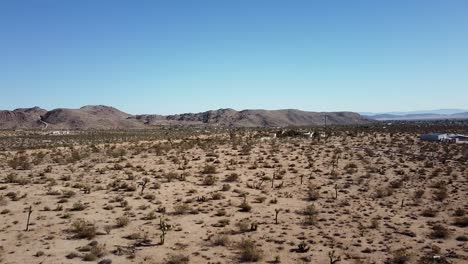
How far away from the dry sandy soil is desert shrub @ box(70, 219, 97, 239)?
40 mm

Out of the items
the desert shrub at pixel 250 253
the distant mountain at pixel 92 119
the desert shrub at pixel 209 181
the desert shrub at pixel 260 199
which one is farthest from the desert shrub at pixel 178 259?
the distant mountain at pixel 92 119

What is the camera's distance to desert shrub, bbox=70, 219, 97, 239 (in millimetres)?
14328

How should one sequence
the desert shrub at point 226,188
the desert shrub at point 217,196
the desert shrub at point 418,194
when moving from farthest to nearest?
1. the desert shrub at point 226,188
2. the desert shrub at point 418,194
3. the desert shrub at point 217,196

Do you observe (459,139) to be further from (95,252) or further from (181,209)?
(95,252)

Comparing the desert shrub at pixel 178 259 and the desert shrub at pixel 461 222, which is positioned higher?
the desert shrub at pixel 461 222

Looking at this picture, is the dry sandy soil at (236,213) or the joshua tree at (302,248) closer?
the dry sandy soil at (236,213)

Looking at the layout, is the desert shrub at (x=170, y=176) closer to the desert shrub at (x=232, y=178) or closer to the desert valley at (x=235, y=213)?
the desert valley at (x=235, y=213)

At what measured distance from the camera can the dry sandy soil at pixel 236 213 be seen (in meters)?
13.0

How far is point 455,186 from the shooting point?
2220cm

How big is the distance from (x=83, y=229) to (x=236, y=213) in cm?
609

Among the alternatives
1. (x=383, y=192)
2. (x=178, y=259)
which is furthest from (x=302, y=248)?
(x=383, y=192)

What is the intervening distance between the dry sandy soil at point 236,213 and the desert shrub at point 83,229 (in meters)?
0.04

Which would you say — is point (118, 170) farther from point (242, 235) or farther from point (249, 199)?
point (242, 235)

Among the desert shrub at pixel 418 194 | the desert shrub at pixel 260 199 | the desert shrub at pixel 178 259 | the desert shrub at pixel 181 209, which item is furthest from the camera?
the desert shrub at pixel 418 194
